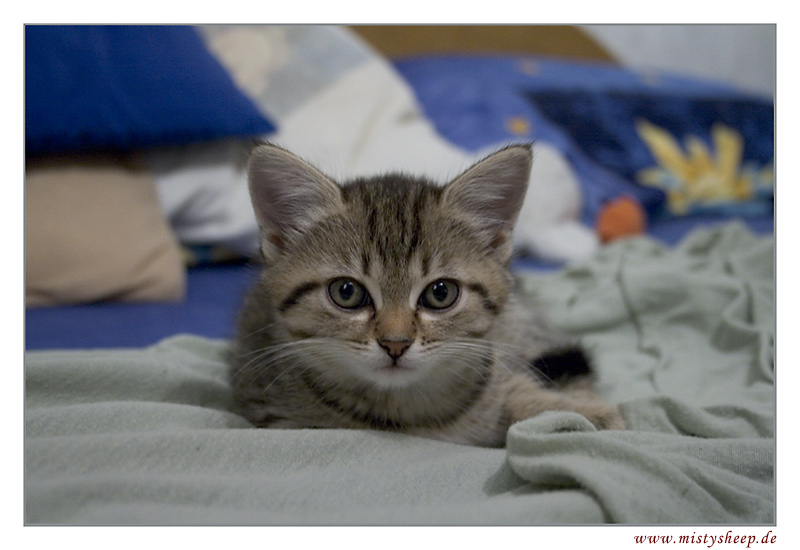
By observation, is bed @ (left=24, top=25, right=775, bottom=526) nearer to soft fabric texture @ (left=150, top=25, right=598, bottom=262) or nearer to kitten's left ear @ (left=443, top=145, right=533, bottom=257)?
soft fabric texture @ (left=150, top=25, right=598, bottom=262)

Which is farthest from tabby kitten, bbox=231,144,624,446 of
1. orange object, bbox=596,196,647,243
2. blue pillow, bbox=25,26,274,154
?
orange object, bbox=596,196,647,243

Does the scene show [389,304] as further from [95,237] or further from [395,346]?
[95,237]

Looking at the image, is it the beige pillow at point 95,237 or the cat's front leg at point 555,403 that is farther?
the beige pillow at point 95,237

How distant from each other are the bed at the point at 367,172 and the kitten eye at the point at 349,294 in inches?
7.4

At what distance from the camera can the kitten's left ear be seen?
3.13 feet

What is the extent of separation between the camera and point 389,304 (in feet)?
2.91

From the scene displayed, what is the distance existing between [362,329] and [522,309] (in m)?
0.54

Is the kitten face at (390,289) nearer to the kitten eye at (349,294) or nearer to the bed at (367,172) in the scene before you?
the kitten eye at (349,294)

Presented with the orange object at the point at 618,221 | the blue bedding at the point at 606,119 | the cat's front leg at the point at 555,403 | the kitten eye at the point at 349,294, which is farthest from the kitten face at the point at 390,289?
the orange object at the point at 618,221

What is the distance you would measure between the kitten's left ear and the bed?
0.34m

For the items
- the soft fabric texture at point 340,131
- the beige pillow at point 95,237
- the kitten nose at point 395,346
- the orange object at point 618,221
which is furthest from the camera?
the orange object at point 618,221

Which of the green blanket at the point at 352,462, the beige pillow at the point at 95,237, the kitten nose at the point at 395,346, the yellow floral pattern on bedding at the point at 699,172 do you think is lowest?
the green blanket at the point at 352,462

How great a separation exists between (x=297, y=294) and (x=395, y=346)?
0.20 m

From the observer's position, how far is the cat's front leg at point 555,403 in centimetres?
97
